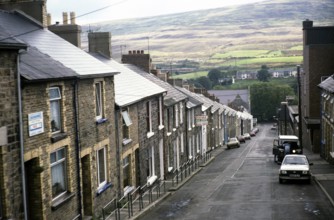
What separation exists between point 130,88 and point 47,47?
726 centimetres

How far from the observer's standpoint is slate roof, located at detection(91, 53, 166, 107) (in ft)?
73.6

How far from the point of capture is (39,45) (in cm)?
1784

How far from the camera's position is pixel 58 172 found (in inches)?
609

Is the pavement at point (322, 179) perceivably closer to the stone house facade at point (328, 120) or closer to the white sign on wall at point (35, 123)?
the stone house facade at point (328, 120)

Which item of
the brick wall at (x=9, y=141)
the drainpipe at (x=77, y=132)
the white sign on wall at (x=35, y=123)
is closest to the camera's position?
the brick wall at (x=9, y=141)

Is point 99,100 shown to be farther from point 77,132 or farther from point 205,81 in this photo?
point 205,81

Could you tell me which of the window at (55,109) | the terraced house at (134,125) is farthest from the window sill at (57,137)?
the terraced house at (134,125)

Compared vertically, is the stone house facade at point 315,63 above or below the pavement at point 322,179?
above

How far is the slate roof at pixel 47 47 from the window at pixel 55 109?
1.90 ft

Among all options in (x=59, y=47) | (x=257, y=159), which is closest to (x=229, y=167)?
(x=257, y=159)

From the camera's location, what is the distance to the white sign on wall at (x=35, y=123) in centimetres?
1327

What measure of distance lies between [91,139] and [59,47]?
3.95 m

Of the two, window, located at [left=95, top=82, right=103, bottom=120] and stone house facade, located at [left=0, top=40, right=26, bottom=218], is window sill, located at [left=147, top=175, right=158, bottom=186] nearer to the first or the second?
window, located at [left=95, top=82, right=103, bottom=120]

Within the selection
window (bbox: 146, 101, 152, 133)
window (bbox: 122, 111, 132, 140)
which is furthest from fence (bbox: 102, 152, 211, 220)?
window (bbox: 146, 101, 152, 133)
